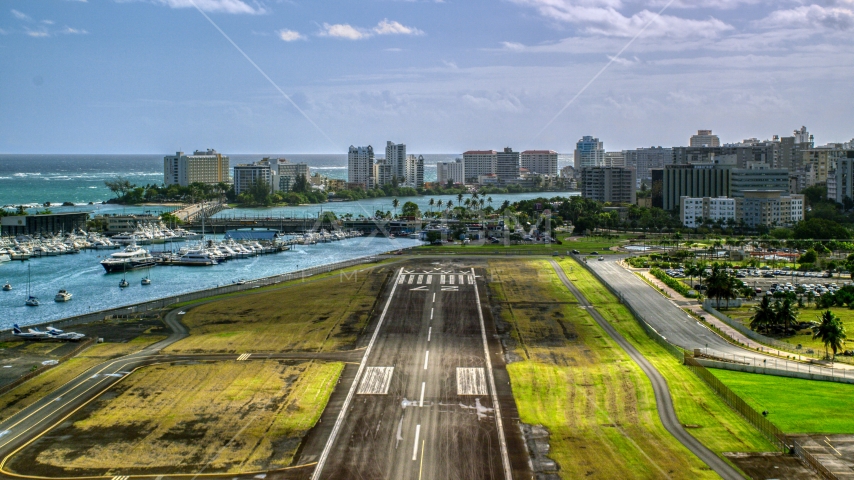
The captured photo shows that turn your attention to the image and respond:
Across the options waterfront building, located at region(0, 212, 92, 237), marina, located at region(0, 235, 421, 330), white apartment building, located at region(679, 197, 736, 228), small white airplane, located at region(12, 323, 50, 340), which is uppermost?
white apartment building, located at region(679, 197, 736, 228)

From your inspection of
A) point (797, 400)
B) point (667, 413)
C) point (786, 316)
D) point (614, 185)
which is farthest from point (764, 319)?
point (614, 185)

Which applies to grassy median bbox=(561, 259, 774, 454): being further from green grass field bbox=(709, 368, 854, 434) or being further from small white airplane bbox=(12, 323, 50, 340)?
small white airplane bbox=(12, 323, 50, 340)

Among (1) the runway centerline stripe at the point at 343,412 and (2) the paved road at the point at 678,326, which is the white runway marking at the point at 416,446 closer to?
(1) the runway centerline stripe at the point at 343,412

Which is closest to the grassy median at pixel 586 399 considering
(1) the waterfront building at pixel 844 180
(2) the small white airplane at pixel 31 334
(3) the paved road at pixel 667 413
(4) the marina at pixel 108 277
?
(3) the paved road at pixel 667 413

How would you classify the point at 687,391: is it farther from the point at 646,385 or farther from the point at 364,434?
the point at 364,434

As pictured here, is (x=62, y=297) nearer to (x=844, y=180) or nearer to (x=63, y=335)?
(x=63, y=335)

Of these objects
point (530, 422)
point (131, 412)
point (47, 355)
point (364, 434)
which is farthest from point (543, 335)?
point (47, 355)

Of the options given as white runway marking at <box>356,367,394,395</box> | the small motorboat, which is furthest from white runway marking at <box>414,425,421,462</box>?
the small motorboat

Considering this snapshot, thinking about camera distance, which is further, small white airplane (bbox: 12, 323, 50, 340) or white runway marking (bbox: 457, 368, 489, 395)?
small white airplane (bbox: 12, 323, 50, 340)
